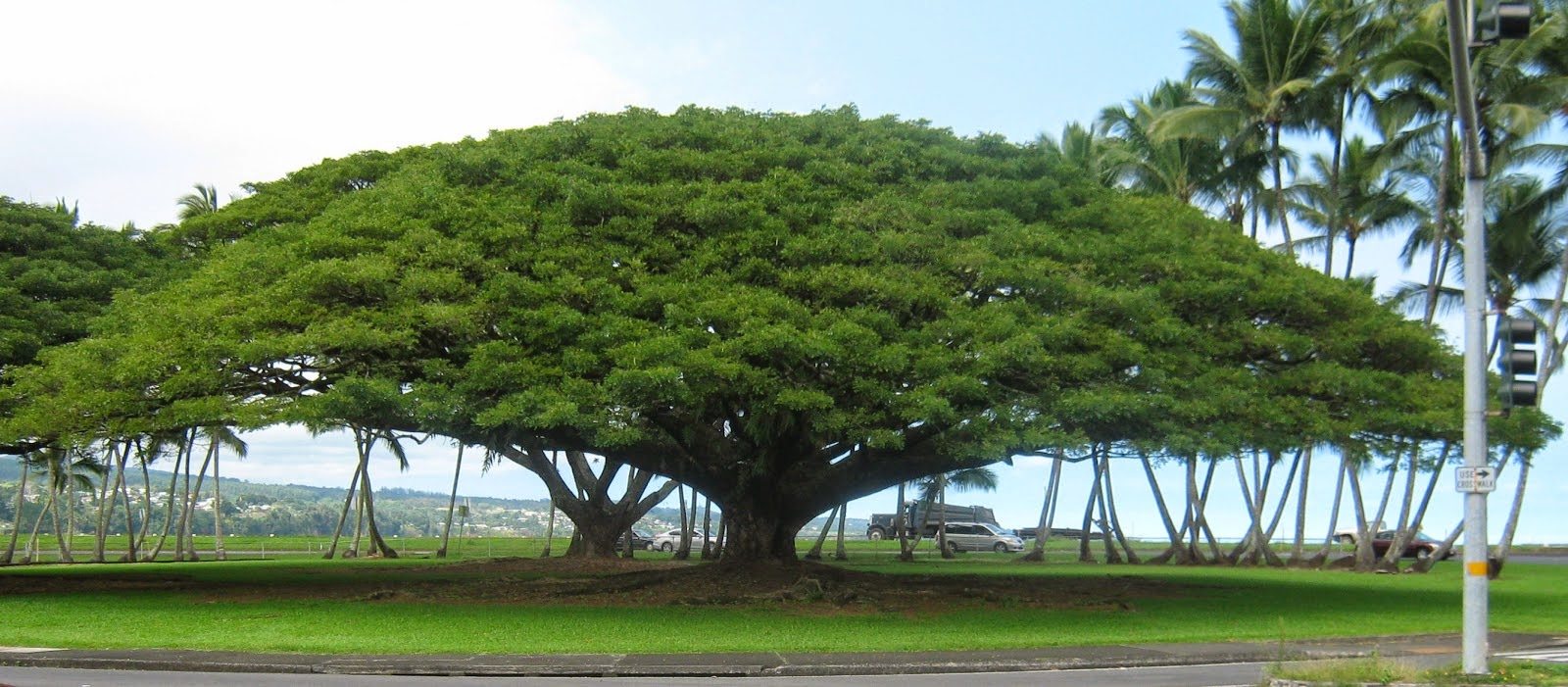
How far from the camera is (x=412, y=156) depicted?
27266mm

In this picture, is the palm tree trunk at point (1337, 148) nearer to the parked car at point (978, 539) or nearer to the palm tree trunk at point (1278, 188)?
the palm tree trunk at point (1278, 188)

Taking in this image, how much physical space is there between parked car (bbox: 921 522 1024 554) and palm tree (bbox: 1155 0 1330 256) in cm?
2411

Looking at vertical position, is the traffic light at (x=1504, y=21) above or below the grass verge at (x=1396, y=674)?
above

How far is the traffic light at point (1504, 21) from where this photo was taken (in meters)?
9.30

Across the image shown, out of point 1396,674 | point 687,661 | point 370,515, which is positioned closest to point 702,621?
point 687,661

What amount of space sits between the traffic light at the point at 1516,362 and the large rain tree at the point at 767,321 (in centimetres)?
646

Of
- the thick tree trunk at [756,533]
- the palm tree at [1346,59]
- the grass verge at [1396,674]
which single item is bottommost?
the grass verge at [1396,674]

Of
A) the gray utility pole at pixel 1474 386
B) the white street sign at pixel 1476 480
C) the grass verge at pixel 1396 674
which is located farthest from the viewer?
the white street sign at pixel 1476 480

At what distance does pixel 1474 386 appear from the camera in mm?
12062

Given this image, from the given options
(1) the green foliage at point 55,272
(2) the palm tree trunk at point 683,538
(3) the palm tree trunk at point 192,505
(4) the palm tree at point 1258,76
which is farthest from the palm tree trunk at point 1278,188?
(3) the palm tree trunk at point 192,505

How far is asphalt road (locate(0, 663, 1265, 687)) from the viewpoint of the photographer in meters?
12.5

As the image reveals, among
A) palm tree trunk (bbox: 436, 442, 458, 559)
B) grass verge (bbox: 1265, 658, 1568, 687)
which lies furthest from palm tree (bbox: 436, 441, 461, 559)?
grass verge (bbox: 1265, 658, 1568, 687)

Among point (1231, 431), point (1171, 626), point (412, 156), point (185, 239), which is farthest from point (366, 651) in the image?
point (185, 239)

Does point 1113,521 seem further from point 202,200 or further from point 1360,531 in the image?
point 202,200
